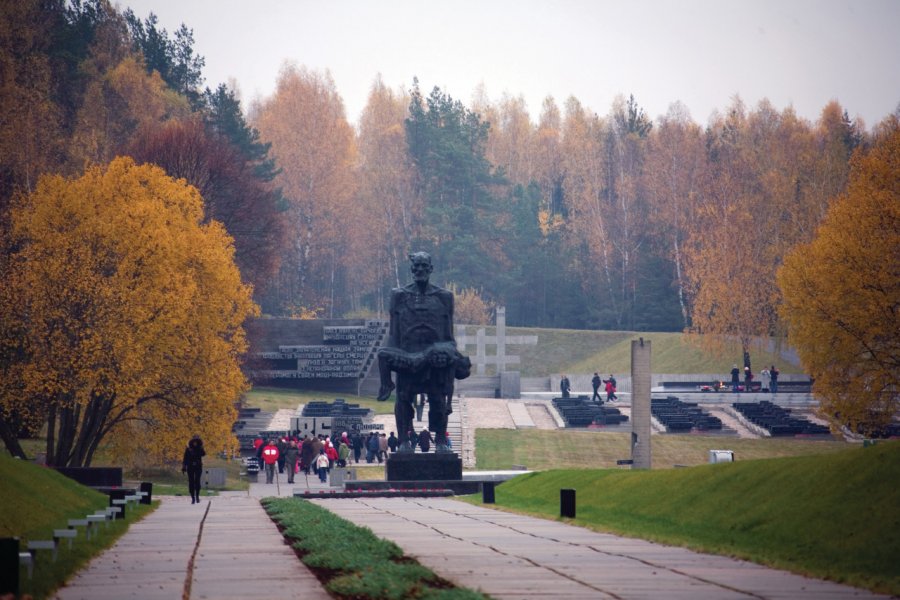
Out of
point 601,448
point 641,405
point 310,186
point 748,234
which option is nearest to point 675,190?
point 748,234

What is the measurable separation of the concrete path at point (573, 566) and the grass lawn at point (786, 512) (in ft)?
1.69

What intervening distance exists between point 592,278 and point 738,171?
22.5 m

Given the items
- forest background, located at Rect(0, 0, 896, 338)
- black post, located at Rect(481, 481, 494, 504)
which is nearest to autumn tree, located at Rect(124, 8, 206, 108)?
forest background, located at Rect(0, 0, 896, 338)

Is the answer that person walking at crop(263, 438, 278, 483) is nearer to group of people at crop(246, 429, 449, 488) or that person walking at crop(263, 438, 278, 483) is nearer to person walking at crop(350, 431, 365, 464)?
group of people at crop(246, 429, 449, 488)

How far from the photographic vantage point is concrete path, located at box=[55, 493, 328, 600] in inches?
481

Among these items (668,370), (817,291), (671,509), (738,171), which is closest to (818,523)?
(671,509)

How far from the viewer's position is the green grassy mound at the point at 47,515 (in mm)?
13673

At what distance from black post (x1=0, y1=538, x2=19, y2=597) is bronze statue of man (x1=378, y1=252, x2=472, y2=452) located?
23.0m

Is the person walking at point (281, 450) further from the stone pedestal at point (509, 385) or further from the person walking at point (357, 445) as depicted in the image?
the stone pedestal at point (509, 385)

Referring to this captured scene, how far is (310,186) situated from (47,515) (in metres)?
85.6

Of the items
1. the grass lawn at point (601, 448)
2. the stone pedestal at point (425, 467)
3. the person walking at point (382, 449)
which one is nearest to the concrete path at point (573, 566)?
the stone pedestal at point (425, 467)

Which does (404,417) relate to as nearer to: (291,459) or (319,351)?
(291,459)

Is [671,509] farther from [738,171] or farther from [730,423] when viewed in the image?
[738,171]

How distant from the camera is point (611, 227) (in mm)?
112625
